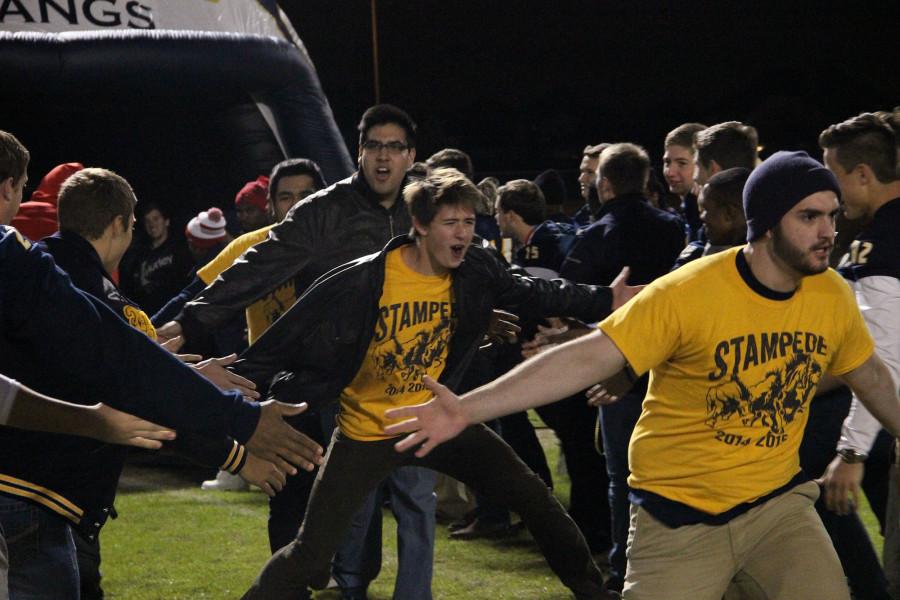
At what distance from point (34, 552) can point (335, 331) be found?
5.40ft

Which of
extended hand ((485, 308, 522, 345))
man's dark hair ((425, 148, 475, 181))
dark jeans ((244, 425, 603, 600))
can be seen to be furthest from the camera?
man's dark hair ((425, 148, 475, 181))

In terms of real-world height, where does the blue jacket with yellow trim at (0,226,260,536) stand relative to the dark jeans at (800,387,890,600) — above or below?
above

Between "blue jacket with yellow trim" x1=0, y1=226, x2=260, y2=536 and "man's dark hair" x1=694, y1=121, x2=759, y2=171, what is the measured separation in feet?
8.96

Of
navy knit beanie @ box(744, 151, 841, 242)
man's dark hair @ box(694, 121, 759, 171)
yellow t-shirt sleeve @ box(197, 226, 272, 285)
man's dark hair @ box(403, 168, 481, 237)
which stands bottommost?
yellow t-shirt sleeve @ box(197, 226, 272, 285)

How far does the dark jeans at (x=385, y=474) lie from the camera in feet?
15.6

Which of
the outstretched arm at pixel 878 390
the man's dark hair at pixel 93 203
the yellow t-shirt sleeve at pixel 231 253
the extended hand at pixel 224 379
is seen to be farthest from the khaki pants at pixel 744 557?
the yellow t-shirt sleeve at pixel 231 253

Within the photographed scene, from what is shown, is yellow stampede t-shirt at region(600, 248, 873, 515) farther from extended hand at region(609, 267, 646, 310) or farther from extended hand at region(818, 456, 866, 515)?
extended hand at region(609, 267, 646, 310)

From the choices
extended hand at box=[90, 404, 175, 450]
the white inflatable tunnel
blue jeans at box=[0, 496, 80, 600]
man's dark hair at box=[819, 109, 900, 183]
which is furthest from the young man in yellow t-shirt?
the white inflatable tunnel

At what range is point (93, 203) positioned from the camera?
14.3ft

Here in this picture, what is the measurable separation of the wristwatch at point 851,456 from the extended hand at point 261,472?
179cm

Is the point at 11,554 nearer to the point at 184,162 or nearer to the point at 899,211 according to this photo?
the point at 899,211

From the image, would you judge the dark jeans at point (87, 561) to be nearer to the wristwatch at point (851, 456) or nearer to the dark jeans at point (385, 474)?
the dark jeans at point (385, 474)

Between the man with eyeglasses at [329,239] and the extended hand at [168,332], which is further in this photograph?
the man with eyeglasses at [329,239]

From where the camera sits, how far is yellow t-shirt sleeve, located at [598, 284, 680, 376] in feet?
11.4
